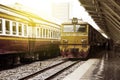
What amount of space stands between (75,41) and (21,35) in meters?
6.29

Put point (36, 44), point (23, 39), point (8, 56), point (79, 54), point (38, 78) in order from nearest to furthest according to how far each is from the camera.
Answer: point (38, 78) → point (8, 56) → point (23, 39) → point (36, 44) → point (79, 54)

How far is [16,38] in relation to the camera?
626 inches

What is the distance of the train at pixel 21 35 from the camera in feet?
47.5

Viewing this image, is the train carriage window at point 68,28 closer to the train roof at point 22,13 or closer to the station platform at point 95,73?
the train roof at point 22,13

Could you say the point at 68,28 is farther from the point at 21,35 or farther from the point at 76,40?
the point at 21,35

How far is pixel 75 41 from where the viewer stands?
2206 cm

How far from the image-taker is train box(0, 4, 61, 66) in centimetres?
1449

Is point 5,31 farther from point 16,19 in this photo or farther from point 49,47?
point 49,47

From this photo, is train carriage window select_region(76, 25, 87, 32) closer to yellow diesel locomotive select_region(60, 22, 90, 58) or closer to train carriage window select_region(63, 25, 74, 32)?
yellow diesel locomotive select_region(60, 22, 90, 58)

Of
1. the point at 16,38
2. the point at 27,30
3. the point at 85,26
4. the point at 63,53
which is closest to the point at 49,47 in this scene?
the point at 63,53

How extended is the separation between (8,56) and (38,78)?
152 inches

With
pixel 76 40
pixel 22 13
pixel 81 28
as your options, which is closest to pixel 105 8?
pixel 22 13

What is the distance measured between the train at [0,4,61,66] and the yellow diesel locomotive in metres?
1.38

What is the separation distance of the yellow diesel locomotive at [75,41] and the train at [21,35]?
1381mm
